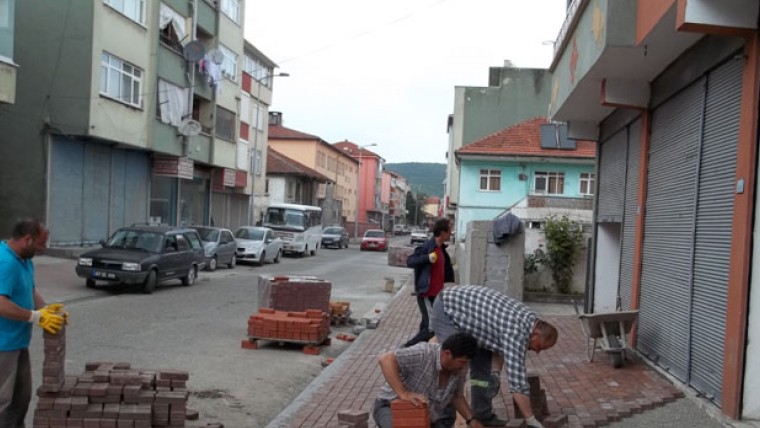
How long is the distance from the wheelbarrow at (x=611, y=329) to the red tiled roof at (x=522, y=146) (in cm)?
2530

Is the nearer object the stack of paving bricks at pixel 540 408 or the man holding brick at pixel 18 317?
the man holding brick at pixel 18 317

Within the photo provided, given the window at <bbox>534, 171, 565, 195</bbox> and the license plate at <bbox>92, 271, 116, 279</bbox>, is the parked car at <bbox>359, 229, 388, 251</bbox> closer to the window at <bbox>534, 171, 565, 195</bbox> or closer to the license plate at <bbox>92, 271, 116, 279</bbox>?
the window at <bbox>534, 171, 565, 195</bbox>

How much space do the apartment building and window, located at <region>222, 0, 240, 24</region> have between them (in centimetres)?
117

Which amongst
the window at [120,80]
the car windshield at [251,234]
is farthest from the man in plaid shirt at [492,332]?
the car windshield at [251,234]

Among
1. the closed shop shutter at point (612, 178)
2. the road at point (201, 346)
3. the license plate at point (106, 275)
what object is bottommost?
the road at point (201, 346)

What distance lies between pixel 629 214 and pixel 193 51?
2307cm

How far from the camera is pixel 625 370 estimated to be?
27.6 feet

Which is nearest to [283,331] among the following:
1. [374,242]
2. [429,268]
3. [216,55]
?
[429,268]

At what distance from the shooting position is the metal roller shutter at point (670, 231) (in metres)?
7.56

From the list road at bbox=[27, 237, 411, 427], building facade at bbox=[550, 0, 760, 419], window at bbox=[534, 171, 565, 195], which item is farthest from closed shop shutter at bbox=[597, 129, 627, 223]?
window at bbox=[534, 171, 565, 195]

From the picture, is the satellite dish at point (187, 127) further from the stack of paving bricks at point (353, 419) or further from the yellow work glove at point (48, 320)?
the stack of paving bricks at point (353, 419)

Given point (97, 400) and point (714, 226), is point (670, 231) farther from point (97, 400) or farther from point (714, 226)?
point (97, 400)

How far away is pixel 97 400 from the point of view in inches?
220

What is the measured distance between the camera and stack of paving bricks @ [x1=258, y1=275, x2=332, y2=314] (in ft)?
38.6
